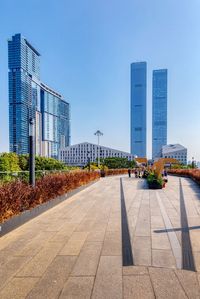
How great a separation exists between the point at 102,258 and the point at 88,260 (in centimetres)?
24

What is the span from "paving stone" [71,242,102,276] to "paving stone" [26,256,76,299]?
111 millimetres

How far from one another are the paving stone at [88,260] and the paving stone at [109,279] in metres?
0.11

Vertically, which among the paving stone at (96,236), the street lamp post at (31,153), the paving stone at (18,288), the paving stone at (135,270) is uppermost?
the street lamp post at (31,153)

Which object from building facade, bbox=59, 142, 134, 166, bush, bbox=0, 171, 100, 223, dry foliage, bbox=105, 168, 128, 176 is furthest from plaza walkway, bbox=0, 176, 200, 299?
building facade, bbox=59, 142, 134, 166

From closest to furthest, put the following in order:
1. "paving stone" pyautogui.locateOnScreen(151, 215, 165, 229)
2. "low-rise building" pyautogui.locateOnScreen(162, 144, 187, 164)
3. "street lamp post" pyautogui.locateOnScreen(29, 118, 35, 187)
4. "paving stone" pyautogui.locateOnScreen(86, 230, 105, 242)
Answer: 1. "paving stone" pyautogui.locateOnScreen(86, 230, 105, 242)
2. "paving stone" pyautogui.locateOnScreen(151, 215, 165, 229)
3. "street lamp post" pyautogui.locateOnScreen(29, 118, 35, 187)
4. "low-rise building" pyautogui.locateOnScreen(162, 144, 187, 164)

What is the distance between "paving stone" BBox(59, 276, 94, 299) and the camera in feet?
10.1

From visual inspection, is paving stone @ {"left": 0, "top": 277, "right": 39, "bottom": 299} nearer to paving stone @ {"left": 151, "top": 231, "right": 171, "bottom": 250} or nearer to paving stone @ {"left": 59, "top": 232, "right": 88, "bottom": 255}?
paving stone @ {"left": 59, "top": 232, "right": 88, "bottom": 255}

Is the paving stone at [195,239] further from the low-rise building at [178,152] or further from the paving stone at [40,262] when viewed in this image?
the low-rise building at [178,152]

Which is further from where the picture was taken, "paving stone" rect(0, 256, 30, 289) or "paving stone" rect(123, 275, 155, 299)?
"paving stone" rect(0, 256, 30, 289)

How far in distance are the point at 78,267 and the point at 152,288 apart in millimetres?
1198

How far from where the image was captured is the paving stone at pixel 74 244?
4.65m

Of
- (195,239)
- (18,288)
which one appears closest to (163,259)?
(195,239)

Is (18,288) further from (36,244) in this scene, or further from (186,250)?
(186,250)

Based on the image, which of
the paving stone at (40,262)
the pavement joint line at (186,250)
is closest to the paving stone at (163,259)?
the pavement joint line at (186,250)
